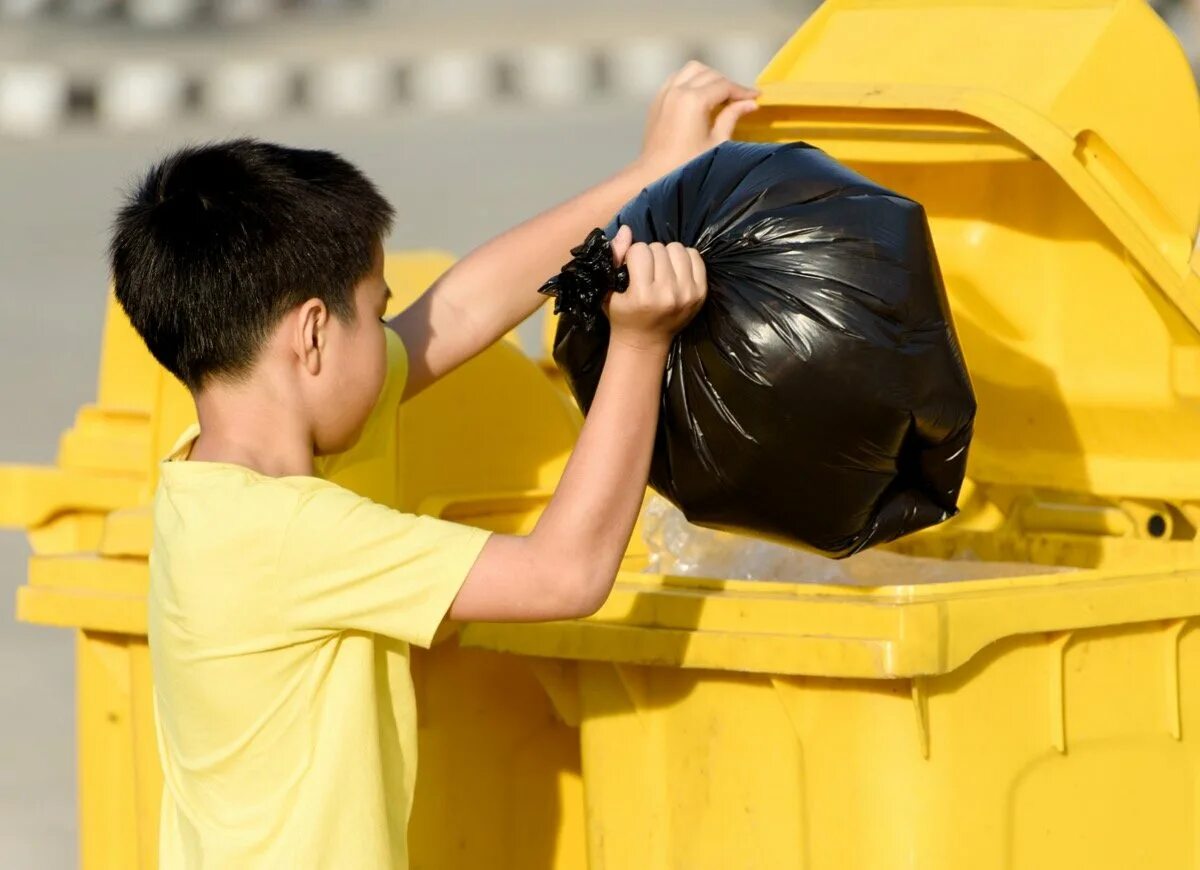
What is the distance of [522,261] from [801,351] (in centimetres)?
54

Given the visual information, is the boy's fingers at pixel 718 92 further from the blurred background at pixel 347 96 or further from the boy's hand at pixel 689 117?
the blurred background at pixel 347 96

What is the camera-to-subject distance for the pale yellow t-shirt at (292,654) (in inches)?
81.7

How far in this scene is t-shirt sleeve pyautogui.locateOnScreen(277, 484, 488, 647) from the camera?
2.07 m

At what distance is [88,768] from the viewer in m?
3.20

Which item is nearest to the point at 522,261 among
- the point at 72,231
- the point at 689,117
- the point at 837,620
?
the point at 689,117

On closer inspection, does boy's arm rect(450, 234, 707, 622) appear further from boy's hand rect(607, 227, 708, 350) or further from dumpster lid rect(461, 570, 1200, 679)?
dumpster lid rect(461, 570, 1200, 679)

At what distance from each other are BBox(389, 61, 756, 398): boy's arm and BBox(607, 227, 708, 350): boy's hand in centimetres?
53

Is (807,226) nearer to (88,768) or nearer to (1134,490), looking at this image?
(1134,490)

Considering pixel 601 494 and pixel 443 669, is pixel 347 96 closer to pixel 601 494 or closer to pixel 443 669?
pixel 443 669

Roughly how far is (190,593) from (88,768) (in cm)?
119

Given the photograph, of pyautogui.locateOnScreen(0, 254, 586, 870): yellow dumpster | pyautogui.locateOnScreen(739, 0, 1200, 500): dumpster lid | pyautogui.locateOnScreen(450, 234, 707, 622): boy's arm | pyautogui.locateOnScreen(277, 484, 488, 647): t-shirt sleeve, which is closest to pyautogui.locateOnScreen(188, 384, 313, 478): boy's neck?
pyautogui.locateOnScreen(277, 484, 488, 647): t-shirt sleeve

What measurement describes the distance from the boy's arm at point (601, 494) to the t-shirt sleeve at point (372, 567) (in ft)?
0.08

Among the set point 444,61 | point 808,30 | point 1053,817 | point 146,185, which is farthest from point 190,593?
point 444,61

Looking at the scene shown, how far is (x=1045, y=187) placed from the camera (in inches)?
125
